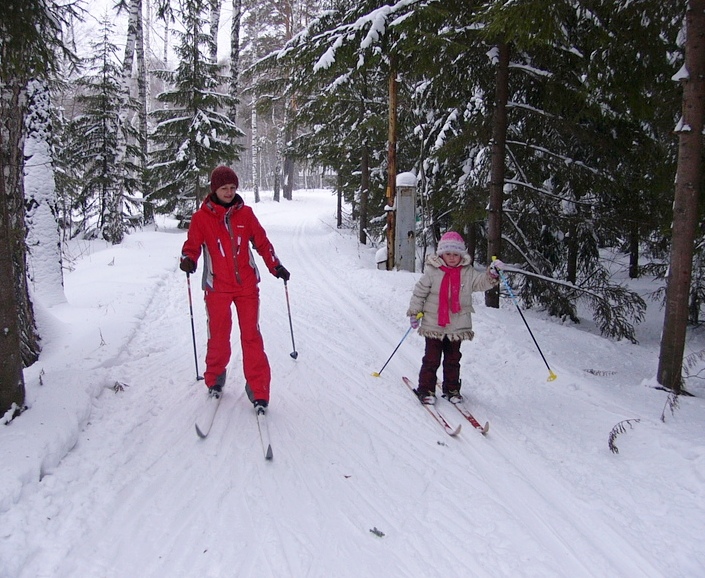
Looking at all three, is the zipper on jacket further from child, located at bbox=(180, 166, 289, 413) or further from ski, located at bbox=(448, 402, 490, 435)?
ski, located at bbox=(448, 402, 490, 435)

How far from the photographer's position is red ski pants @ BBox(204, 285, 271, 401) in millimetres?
4371

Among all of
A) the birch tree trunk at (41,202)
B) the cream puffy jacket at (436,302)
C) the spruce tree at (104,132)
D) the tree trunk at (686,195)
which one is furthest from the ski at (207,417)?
the spruce tree at (104,132)

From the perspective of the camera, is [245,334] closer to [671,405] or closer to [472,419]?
[472,419]

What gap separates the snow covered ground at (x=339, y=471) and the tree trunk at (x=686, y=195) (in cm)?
44

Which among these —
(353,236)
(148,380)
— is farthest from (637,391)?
(353,236)

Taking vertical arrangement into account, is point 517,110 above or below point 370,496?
above

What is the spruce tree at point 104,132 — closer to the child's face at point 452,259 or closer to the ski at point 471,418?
the child's face at point 452,259

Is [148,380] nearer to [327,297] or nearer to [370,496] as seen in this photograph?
[370,496]

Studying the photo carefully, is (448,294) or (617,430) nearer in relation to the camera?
(617,430)

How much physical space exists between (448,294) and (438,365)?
742 mm

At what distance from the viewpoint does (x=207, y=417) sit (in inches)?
164

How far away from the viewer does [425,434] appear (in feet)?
13.8

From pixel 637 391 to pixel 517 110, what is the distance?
16.1 ft

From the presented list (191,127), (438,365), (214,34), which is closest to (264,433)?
(438,365)
